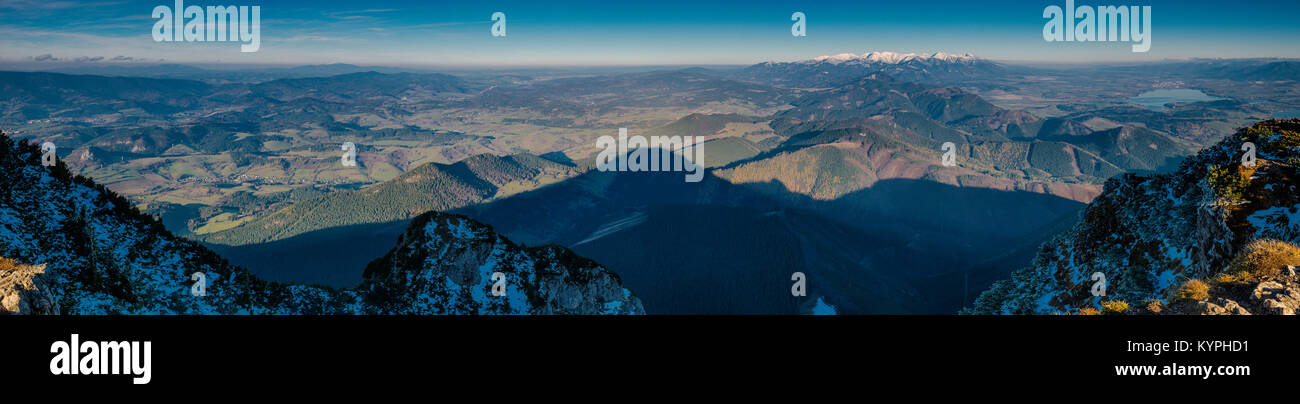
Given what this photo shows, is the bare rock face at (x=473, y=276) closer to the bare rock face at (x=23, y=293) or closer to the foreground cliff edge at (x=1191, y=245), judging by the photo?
the bare rock face at (x=23, y=293)

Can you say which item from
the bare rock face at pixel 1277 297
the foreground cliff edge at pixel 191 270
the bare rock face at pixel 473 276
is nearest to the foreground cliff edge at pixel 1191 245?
the bare rock face at pixel 1277 297

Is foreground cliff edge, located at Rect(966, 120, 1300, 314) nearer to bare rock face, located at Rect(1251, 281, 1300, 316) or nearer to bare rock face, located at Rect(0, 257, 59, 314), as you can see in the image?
bare rock face, located at Rect(1251, 281, 1300, 316)

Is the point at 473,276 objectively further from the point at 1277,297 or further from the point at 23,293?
the point at 1277,297

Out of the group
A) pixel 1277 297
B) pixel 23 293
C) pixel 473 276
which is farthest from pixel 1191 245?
pixel 23 293

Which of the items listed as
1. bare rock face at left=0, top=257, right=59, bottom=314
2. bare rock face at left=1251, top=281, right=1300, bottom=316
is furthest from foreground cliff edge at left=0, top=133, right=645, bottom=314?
bare rock face at left=1251, top=281, right=1300, bottom=316
